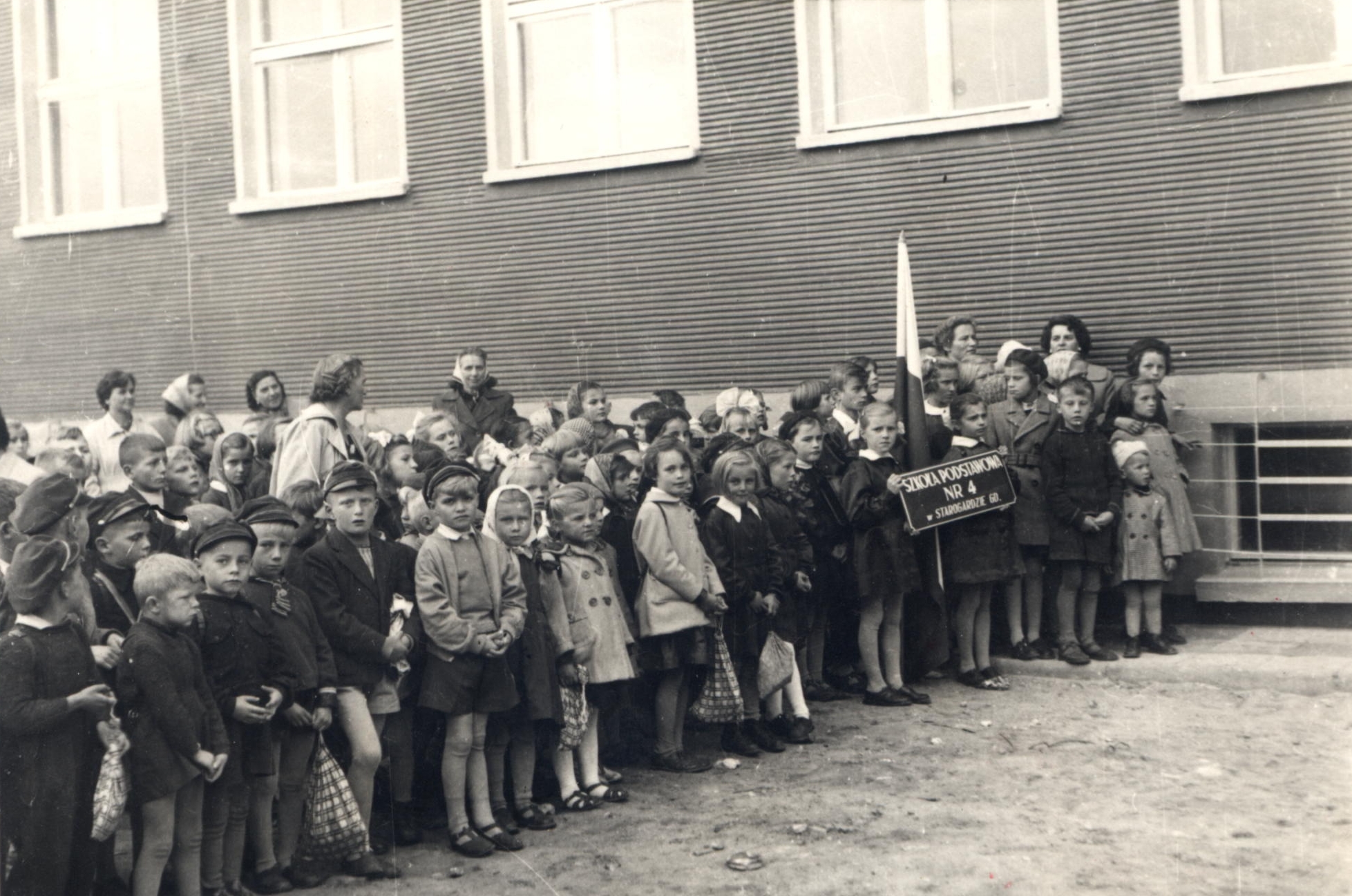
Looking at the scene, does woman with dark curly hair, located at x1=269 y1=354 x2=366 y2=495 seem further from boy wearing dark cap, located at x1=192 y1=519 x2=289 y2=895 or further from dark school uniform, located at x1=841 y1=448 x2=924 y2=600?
dark school uniform, located at x1=841 y1=448 x2=924 y2=600

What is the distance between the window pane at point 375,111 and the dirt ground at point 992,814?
715 centimetres

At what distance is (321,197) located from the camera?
12.1 metres

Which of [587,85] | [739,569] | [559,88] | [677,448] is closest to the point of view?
[677,448]

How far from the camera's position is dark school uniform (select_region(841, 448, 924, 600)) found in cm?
727

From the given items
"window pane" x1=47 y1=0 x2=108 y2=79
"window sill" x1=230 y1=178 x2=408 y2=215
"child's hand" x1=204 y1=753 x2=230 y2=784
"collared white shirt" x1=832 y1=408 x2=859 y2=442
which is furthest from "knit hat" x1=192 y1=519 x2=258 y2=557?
"window pane" x1=47 y1=0 x2=108 y2=79

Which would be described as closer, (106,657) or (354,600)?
(106,657)

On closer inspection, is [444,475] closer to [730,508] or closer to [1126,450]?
[730,508]

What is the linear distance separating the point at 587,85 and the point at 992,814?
25.1 ft

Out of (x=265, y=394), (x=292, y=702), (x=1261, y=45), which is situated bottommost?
(x=292, y=702)

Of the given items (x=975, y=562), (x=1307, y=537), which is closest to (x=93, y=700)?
(x=975, y=562)

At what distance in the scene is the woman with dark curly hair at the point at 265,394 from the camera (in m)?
8.53

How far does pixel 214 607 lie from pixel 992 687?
4.58 metres

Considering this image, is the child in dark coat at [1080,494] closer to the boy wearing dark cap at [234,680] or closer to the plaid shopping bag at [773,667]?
the plaid shopping bag at [773,667]

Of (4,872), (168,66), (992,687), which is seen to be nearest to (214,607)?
(4,872)
